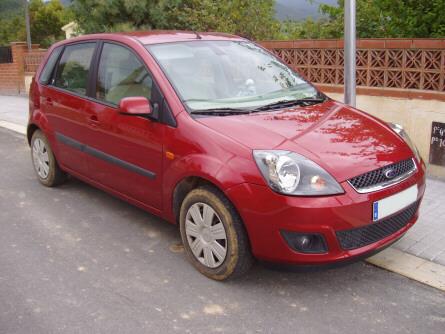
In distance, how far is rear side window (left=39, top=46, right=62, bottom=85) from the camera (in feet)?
18.1

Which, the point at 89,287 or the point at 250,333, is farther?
the point at 89,287

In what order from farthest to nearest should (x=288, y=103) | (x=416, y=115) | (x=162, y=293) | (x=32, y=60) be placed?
1. (x=32, y=60)
2. (x=416, y=115)
3. (x=288, y=103)
4. (x=162, y=293)

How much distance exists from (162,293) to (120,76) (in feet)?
6.22

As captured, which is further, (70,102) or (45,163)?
(45,163)

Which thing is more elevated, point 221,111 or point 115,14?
point 115,14

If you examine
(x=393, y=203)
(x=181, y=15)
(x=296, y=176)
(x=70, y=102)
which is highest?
(x=181, y=15)

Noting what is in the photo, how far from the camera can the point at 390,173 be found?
336 centimetres

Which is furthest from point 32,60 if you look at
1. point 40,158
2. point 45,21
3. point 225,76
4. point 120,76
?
point 45,21

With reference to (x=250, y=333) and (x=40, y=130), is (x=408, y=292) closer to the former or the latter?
(x=250, y=333)

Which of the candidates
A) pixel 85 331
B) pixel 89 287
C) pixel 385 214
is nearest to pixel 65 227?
pixel 89 287

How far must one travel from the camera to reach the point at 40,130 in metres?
5.71

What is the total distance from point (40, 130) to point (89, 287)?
2.70m

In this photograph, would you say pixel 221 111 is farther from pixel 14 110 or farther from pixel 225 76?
pixel 14 110

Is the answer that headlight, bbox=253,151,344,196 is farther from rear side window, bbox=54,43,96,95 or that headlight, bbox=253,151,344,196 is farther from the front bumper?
rear side window, bbox=54,43,96,95
